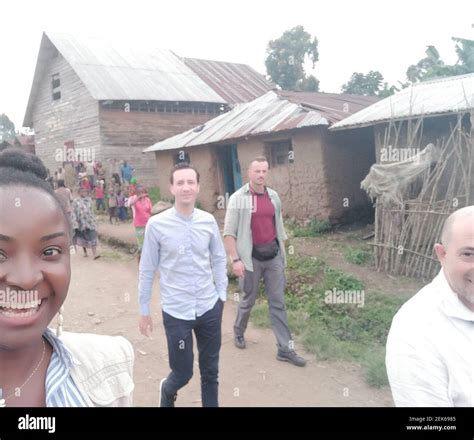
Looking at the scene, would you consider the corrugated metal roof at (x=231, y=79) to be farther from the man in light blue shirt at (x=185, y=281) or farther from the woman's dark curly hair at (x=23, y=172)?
the woman's dark curly hair at (x=23, y=172)

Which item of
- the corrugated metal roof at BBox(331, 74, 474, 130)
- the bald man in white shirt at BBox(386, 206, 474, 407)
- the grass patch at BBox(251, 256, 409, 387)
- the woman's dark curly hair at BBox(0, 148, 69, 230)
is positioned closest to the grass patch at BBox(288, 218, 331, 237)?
the corrugated metal roof at BBox(331, 74, 474, 130)

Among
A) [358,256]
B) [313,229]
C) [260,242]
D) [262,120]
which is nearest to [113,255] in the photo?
[313,229]

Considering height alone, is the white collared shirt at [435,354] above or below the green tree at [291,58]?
below

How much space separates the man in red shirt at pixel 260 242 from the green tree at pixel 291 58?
72.8ft

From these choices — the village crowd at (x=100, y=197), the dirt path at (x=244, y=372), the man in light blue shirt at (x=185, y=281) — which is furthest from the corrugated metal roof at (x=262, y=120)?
the man in light blue shirt at (x=185, y=281)

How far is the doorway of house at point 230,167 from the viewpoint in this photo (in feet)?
39.8

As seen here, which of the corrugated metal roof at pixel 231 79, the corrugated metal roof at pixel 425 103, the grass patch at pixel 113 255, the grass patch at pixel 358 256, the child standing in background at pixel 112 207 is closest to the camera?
the corrugated metal roof at pixel 425 103

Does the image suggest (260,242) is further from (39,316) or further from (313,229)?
(313,229)

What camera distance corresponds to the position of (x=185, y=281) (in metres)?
2.99

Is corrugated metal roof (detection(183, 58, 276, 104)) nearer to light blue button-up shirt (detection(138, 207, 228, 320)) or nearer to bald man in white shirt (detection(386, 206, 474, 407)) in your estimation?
light blue button-up shirt (detection(138, 207, 228, 320))

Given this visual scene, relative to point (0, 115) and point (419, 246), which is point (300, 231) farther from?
point (0, 115)

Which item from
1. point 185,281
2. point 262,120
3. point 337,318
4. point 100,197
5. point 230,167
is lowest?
point 337,318

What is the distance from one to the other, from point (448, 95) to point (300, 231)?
3.63 meters

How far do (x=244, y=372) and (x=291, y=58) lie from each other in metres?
23.3
